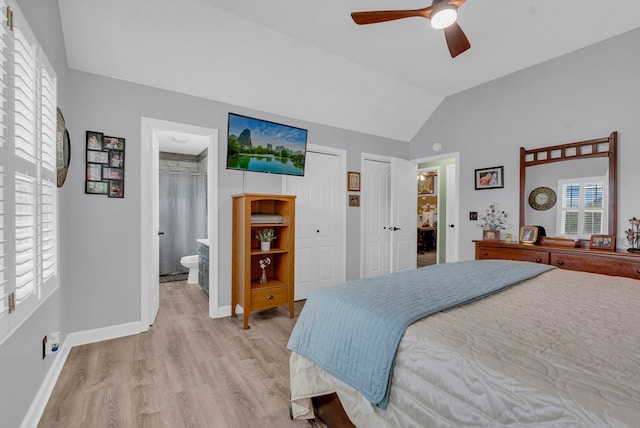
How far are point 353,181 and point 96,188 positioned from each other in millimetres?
3049

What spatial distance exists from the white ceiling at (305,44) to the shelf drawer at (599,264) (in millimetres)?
2202

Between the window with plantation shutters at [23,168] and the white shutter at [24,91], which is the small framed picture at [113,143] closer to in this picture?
the window with plantation shutters at [23,168]

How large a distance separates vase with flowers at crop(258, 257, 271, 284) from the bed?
6.25ft

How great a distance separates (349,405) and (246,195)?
2167 mm

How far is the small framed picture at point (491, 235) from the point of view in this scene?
3654 mm

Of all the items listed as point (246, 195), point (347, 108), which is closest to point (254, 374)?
point (246, 195)

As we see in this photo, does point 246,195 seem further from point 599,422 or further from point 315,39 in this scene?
point 599,422

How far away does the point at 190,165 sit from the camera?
6.01 meters

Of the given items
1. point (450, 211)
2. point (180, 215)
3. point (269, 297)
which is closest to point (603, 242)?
point (450, 211)

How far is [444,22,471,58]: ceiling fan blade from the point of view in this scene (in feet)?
6.68

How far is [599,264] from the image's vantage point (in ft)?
8.96

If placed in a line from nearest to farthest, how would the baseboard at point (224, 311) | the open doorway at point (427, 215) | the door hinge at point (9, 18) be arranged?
the door hinge at point (9, 18) < the baseboard at point (224, 311) < the open doorway at point (427, 215)

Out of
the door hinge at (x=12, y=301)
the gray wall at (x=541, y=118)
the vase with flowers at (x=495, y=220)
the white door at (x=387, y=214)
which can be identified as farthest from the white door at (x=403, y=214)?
the door hinge at (x=12, y=301)

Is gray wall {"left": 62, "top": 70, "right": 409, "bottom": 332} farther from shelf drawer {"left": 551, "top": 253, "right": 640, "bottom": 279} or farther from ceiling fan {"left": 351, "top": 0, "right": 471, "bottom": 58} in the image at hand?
shelf drawer {"left": 551, "top": 253, "right": 640, "bottom": 279}
